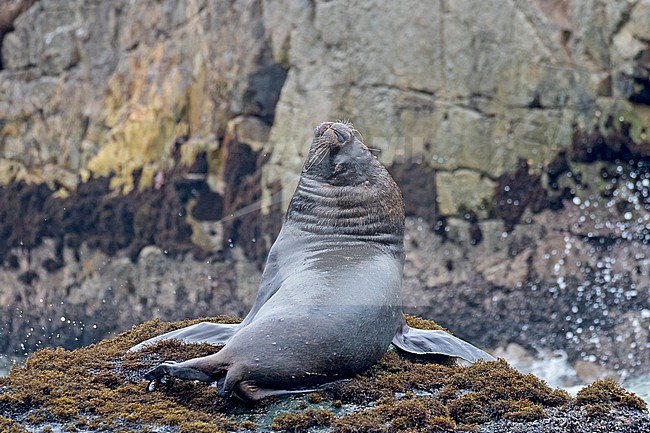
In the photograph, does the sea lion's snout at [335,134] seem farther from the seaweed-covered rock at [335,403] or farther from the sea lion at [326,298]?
the seaweed-covered rock at [335,403]

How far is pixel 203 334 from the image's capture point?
852 centimetres

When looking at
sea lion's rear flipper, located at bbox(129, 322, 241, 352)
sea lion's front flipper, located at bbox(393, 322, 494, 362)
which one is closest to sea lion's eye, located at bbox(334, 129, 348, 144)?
sea lion's front flipper, located at bbox(393, 322, 494, 362)

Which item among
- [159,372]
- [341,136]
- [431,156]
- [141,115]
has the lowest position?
[159,372]

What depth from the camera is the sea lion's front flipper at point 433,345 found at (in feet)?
27.9

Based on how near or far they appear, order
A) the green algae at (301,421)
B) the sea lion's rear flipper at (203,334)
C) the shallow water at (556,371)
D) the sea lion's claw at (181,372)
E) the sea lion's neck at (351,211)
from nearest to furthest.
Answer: the green algae at (301,421) → the sea lion's claw at (181,372) → the sea lion's rear flipper at (203,334) → the sea lion's neck at (351,211) → the shallow water at (556,371)

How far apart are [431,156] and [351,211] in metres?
9.75

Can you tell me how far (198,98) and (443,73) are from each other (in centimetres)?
411

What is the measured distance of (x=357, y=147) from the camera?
29.2 feet

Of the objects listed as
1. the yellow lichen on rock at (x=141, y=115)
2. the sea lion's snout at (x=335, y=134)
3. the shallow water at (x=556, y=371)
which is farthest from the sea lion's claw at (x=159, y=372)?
the yellow lichen on rock at (x=141, y=115)

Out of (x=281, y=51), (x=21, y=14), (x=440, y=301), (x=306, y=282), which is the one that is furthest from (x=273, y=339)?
(x=21, y=14)

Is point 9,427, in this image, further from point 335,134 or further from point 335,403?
point 335,134

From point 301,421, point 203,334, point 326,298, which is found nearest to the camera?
A: point 301,421

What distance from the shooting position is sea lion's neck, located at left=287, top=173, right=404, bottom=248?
8672mm

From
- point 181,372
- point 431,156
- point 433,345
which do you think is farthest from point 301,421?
point 431,156
